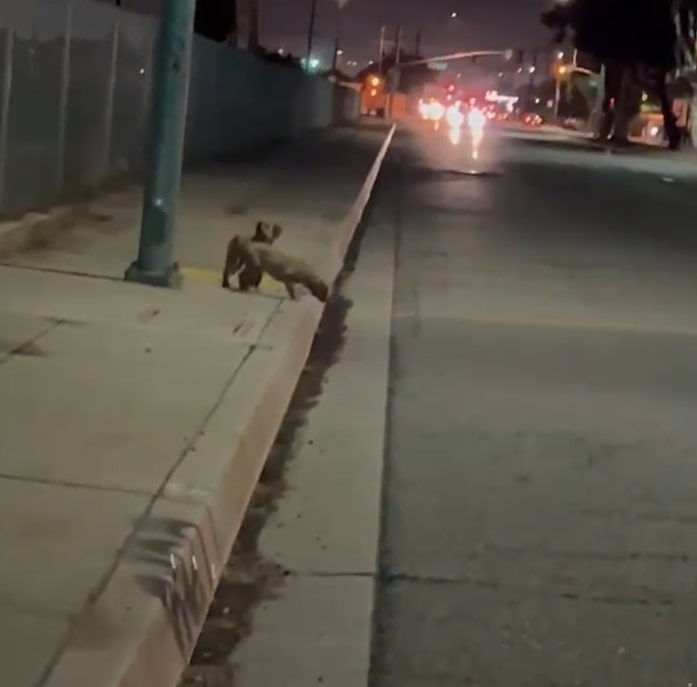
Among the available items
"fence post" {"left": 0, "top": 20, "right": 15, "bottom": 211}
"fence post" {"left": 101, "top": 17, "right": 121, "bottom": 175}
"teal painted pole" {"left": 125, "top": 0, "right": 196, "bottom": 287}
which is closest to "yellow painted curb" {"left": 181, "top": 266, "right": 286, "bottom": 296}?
"teal painted pole" {"left": 125, "top": 0, "right": 196, "bottom": 287}

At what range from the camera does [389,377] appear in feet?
35.7

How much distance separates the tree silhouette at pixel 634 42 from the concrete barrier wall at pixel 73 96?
49.7m

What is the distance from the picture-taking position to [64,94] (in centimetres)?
1667

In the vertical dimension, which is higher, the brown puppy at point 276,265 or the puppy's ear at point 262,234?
the puppy's ear at point 262,234

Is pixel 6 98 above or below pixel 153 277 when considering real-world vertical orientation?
above

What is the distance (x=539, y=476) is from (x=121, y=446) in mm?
2345

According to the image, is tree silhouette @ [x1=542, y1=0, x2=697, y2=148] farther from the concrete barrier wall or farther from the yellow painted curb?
the yellow painted curb

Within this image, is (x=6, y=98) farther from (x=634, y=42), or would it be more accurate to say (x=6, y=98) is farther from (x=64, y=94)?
(x=634, y=42)

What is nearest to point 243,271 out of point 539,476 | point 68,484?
point 539,476

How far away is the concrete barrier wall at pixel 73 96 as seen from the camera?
571 inches

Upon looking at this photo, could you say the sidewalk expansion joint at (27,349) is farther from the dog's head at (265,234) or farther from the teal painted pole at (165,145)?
the dog's head at (265,234)

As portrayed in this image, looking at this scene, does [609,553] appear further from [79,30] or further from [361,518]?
[79,30]

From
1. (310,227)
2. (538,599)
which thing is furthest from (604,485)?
(310,227)

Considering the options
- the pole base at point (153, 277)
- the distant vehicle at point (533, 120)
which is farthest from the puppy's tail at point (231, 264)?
the distant vehicle at point (533, 120)
